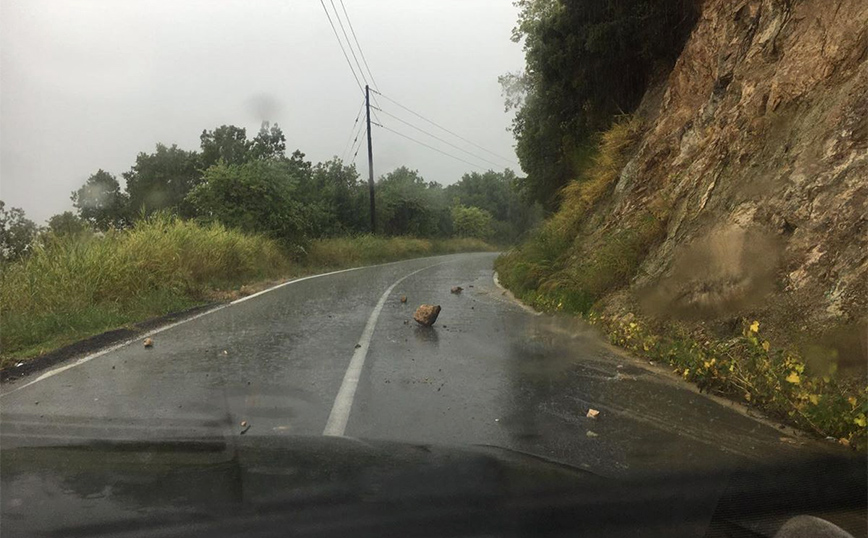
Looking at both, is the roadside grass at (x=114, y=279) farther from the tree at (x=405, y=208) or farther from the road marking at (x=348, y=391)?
the tree at (x=405, y=208)

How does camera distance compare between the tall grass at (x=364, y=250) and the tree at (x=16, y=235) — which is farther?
the tall grass at (x=364, y=250)

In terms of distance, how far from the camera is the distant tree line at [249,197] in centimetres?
2542

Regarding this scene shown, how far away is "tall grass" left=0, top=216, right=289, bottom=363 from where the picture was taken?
9984 mm

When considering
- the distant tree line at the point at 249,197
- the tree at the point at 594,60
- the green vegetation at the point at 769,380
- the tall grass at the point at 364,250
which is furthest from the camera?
the tall grass at the point at 364,250

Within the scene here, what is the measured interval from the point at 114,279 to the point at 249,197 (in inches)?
514

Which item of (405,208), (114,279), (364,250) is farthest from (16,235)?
(405,208)

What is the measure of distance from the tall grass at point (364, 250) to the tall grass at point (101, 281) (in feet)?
36.2

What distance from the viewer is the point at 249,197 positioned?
26.0m

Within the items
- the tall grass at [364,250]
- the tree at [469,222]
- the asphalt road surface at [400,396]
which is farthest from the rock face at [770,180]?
the tree at [469,222]

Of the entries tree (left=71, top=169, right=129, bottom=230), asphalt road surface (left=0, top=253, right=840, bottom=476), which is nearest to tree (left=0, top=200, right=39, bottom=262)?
asphalt road surface (left=0, top=253, right=840, bottom=476)

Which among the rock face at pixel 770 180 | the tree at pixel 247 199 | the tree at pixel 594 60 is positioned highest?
the tree at pixel 594 60

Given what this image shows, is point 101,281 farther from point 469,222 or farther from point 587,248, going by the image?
point 469,222

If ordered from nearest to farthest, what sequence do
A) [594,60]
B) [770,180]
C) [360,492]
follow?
[360,492], [770,180], [594,60]

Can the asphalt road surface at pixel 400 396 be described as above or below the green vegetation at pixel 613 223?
below
